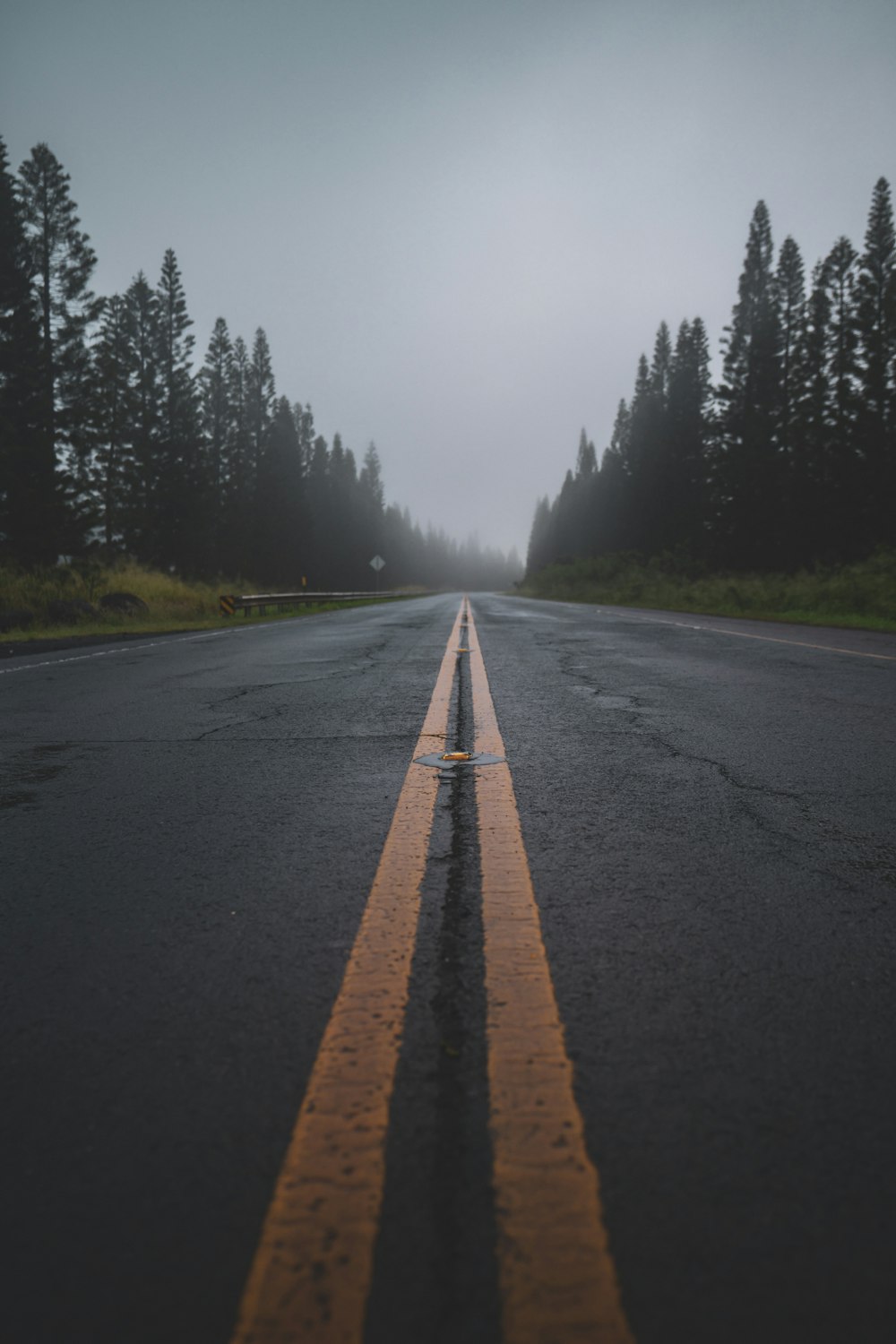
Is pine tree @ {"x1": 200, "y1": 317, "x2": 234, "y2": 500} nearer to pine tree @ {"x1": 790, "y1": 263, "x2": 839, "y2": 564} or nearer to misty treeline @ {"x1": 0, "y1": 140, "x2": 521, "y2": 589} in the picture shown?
misty treeline @ {"x1": 0, "y1": 140, "x2": 521, "y2": 589}

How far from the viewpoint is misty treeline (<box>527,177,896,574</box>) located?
3438 centimetres

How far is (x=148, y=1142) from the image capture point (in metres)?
1.28

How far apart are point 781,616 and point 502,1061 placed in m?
19.7

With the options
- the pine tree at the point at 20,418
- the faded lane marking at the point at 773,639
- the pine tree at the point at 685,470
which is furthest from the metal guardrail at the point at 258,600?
the pine tree at the point at 685,470

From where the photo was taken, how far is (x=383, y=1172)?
1.17m

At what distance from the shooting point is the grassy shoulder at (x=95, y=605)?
15.8m

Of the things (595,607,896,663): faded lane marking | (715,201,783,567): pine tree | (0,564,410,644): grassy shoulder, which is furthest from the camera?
(715,201,783,567): pine tree

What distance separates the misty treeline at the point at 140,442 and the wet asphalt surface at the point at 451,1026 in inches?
1038

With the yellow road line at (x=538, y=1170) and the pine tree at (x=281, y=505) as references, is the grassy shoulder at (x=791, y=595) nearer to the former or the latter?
the yellow road line at (x=538, y=1170)

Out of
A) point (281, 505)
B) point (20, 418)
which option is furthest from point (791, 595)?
point (281, 505)

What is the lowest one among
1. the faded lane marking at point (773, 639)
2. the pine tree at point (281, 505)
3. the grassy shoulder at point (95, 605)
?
the faded lane marking at point (773, 639)

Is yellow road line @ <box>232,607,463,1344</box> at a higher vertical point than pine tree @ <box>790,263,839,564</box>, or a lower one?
lower

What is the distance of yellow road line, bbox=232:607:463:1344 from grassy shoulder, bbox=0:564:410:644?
1330cm

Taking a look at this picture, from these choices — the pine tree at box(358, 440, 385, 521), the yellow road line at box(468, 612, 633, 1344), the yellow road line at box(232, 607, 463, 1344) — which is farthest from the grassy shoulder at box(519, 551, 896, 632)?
the pine tree at box(358, 440, 385, 521)
